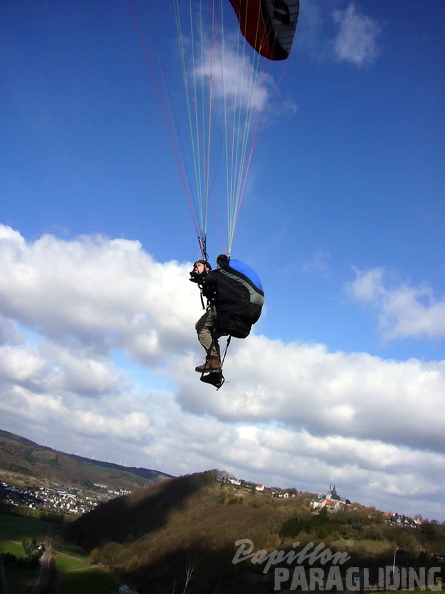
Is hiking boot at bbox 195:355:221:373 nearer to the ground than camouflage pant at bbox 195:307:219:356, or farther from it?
nearer to the ground

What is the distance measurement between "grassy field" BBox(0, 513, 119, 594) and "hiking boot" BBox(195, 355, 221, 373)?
137 feet

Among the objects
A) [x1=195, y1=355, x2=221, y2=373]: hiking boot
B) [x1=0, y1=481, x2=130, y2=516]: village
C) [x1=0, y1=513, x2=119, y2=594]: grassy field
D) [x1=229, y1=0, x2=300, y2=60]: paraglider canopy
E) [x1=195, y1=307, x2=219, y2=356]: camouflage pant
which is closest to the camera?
[x1=195, y1=355, x2=221, y2=373]: hiking boot

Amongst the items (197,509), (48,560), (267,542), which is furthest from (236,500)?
(48,560)

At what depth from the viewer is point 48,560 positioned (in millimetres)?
59125

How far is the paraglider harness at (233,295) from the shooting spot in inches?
313

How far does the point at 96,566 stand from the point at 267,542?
79.8 feet

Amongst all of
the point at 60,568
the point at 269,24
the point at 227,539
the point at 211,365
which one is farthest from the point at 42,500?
the point at 269,24

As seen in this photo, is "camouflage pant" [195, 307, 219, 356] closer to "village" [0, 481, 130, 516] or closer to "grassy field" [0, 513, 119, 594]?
"grassy field" [0, 513, 119, 594]

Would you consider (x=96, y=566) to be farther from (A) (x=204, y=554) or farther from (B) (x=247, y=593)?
(B) (x=247, y=593)

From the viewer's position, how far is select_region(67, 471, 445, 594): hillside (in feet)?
152

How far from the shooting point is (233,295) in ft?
26.0

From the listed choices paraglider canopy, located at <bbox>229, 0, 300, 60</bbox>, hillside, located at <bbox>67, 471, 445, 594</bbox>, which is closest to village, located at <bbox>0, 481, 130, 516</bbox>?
hillside, located at <bbox>67, 471, 445, 594</bbox>

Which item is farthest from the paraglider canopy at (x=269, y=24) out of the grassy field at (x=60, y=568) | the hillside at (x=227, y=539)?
the grassy field at (x=60, y=568)

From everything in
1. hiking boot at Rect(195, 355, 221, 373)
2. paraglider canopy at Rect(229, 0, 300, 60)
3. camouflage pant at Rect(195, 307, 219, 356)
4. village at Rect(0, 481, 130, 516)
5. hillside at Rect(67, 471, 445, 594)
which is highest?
paraglider canopy at Rect(229, 0, 300, 60)
